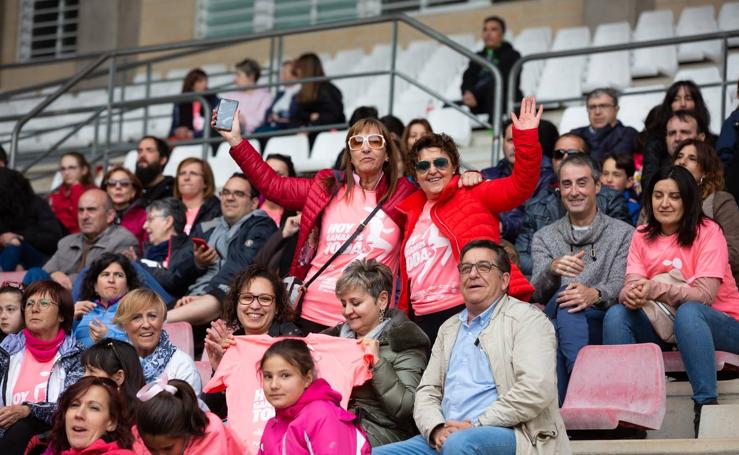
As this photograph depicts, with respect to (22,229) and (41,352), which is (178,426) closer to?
(41,352)

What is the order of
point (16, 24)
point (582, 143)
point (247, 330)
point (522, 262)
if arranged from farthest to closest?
1. point (16, 24)
2. point (582, 143)
3. point (522, 262)
4. point (247, 330)

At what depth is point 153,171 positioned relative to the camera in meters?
10.3

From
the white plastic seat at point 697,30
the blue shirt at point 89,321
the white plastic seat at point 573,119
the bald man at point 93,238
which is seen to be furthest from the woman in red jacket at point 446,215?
the white plastic seat at point 697,30

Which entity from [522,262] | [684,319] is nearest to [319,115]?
[522,262]

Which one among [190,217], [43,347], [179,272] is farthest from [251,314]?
[190,217]

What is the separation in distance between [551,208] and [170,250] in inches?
99.3

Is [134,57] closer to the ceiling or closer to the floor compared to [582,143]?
closer to the ceiling

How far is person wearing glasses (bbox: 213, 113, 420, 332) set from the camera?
697 cm

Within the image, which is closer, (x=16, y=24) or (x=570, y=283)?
(x=570, y=283)

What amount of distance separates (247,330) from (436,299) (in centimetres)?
97

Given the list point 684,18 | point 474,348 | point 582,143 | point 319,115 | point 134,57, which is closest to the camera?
point 474,348

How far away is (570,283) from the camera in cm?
693

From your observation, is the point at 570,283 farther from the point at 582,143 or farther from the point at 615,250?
the point at 582,143

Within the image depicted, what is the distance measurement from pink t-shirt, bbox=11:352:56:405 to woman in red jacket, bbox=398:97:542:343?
195 cm
